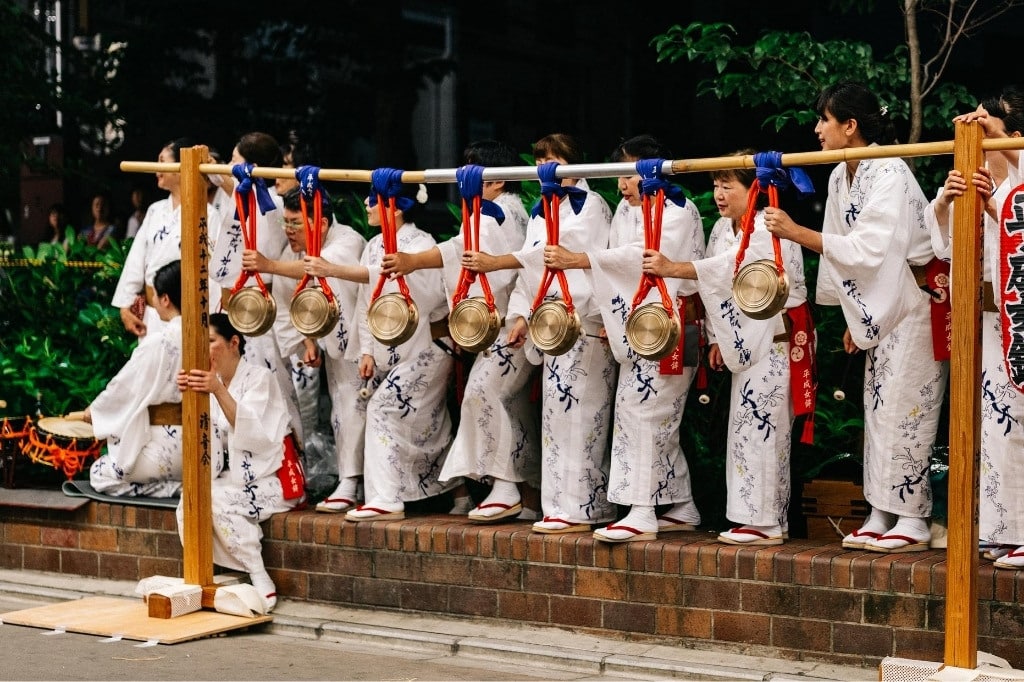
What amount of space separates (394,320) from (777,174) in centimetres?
190

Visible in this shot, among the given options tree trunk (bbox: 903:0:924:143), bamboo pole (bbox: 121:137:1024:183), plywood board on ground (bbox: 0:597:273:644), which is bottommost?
plywood board on ground (bbox: 0:597:273:644)

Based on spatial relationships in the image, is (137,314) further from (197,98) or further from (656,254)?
(197,98)

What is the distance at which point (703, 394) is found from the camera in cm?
730

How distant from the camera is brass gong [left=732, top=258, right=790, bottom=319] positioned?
588 cm

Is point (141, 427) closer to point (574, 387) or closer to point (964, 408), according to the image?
point (574, 387)

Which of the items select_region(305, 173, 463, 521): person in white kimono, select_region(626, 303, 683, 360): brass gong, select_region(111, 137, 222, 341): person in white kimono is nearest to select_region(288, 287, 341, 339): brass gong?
select_region(305, 173, 463, 521): person in white kimono

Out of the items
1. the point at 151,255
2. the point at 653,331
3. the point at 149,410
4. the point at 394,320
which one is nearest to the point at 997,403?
the point at 653,331

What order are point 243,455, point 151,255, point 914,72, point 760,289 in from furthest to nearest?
point 151,255 → point 914,72 → point 243,455 → point 760,289

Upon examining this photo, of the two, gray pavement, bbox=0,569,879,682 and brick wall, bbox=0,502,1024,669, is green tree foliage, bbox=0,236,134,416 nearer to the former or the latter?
brick wall, bbox=0,502,1024,669

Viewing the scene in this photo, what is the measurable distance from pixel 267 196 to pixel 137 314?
1.76m

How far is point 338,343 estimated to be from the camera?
769 cm

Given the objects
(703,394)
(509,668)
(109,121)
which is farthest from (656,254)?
(109,121)

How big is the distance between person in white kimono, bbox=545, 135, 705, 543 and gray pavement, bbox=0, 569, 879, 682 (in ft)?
1.94

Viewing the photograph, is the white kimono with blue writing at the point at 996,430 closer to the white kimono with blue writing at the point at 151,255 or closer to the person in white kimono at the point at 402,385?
the person in white kimono at the point at 402,385
